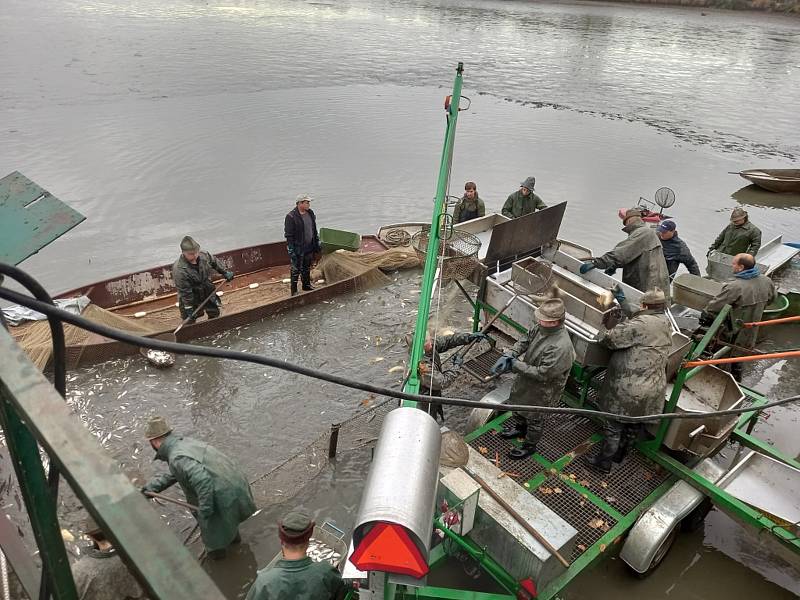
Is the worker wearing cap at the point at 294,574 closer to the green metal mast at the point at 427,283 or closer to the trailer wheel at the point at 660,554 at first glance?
the green metal mast at the point at 427,283

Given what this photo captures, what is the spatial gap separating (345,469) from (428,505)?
429cm

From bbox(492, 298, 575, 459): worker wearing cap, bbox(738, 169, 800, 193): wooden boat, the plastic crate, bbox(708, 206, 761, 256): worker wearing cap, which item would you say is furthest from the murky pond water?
bbox(708, 206, 761, 256): worker wearing cap

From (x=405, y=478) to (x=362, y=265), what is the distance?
8761 mm

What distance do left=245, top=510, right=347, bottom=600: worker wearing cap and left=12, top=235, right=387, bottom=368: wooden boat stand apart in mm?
5283

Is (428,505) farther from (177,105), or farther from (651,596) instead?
(177,105)

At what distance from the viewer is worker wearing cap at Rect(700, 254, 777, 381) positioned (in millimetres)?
7617

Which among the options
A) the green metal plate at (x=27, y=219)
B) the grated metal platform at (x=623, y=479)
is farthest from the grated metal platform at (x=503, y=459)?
the green metal plate at (x=27, y=219)

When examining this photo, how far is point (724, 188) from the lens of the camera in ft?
62.2

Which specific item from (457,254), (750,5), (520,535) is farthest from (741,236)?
(750,5)

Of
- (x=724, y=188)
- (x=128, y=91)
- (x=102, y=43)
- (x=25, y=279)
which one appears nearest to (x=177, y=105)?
(x=128, y=91)

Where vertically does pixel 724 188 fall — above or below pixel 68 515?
above

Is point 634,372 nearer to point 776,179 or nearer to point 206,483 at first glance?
point 206,483

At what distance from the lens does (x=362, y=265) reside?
10906 millimetres

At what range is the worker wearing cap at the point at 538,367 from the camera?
5371 mm
